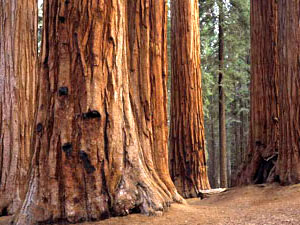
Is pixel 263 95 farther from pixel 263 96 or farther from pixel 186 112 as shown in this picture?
pixel 186 112

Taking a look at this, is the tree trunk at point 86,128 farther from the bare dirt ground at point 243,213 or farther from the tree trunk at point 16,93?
the tree trunk at point 16,93

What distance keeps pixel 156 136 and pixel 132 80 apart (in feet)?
2.93

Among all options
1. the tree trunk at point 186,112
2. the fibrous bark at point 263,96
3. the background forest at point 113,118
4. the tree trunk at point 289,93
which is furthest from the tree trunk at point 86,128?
the tree trunk at point 186,112

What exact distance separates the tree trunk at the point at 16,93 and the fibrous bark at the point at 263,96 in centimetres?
427

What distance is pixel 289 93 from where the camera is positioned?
635 centimetres

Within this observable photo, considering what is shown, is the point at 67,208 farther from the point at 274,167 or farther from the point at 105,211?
the point at 274,167

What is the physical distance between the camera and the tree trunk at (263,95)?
721 cm

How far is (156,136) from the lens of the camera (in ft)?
17.9

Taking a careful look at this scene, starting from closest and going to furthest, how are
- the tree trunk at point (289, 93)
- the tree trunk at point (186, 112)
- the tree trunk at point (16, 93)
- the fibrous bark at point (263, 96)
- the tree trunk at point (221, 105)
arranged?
the tree trunk at point (289, 93) → the tree trunk at point (16, 93) → the fibrous bark at point (263, 96) → the tree trunk at point (186, 112) → the tree trunk at point (221, 105)

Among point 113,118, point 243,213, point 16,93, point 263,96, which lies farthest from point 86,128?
point 263,96

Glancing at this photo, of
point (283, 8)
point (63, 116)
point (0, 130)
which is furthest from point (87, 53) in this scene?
point (283, 8)

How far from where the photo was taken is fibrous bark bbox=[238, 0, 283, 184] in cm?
721

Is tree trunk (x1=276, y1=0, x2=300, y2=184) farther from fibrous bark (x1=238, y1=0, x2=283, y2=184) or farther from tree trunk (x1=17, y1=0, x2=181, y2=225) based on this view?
tree trunk (x1=17, y1=0, x2=181, y2=225)

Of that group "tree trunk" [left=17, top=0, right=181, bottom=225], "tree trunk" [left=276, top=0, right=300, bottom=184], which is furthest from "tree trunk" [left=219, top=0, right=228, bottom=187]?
"tree trunk" [left=17, top=0, right=181, bottom=225]
